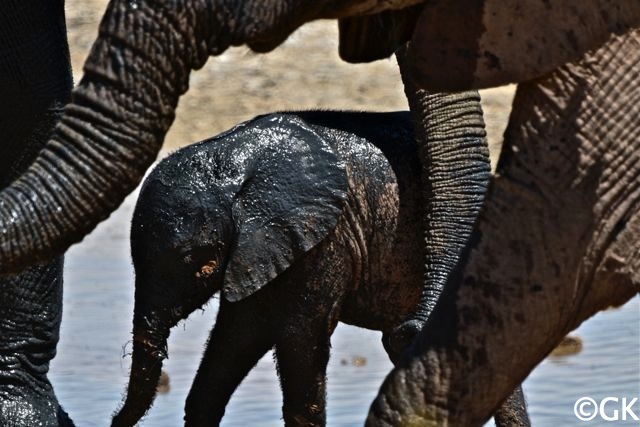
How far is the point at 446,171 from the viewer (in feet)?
18.3

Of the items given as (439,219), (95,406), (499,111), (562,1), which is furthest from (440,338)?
(499,111)

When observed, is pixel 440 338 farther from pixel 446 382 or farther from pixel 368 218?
pixel 368 218

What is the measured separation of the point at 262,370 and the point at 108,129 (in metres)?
3.68

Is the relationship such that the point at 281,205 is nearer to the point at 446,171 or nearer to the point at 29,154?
the point at 446,171

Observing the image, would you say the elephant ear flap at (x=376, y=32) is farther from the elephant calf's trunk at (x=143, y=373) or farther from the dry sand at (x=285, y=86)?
the dry sand at (x=285, y=86)

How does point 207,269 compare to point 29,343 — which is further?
point 29,343

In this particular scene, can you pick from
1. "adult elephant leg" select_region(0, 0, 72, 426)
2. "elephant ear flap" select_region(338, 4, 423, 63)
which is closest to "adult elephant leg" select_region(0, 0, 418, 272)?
"elephant ear flap" select_region(338, 4, 423, 63)

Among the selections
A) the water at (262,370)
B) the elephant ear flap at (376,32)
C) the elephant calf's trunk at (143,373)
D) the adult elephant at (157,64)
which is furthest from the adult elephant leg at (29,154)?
the adult elephant at (157,64)

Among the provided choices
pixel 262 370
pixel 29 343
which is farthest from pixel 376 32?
pixel 262 370

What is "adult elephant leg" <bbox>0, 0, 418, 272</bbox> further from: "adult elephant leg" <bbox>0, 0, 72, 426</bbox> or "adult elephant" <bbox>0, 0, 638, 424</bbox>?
"adult elephant leg" <bbox>0, 0, 72, 426</bbox>

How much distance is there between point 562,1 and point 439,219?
185cm

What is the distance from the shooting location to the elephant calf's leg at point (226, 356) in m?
5.66

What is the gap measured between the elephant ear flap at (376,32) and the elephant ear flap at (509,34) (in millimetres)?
97

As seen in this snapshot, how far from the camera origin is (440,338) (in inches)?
153
